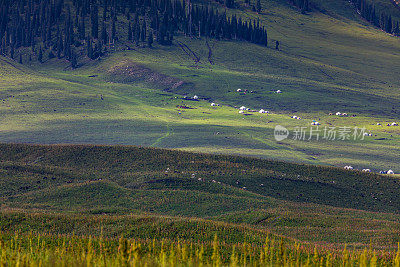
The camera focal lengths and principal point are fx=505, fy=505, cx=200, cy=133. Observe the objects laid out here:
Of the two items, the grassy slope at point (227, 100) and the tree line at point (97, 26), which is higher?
the tree line at point (97, 26)

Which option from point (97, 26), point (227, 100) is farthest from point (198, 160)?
point (97, 26)

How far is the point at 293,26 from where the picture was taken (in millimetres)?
188625

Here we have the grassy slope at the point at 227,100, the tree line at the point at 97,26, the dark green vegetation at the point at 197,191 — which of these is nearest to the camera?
the dark green vegetation at the point at 197,191

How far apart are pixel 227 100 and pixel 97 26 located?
50.7 meters

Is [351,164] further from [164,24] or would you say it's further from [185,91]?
[164,24]

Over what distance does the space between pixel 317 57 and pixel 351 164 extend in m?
99.2

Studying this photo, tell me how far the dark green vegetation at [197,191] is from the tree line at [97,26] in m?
88.7

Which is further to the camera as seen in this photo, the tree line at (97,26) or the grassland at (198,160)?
the tree line at (97,26)

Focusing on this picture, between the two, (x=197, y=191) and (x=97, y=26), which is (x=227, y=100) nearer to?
(x=97, y=26)

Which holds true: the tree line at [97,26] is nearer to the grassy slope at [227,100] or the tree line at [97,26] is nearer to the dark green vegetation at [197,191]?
the grassy slope at [227,100]

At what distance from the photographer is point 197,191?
36.4m

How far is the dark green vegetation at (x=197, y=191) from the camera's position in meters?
27.7

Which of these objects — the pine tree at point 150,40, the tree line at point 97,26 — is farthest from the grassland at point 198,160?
the tree line at point 97,26

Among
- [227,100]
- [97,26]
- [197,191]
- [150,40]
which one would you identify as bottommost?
[227,100]
